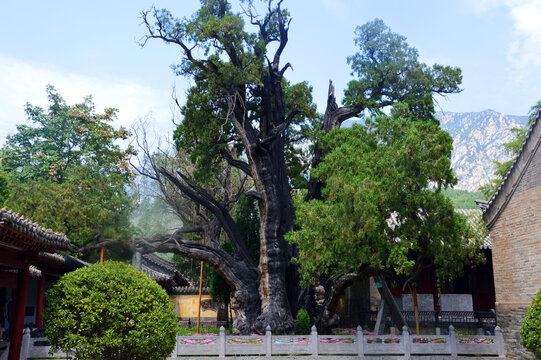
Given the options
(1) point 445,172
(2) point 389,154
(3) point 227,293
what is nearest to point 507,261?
(1) point 445,172

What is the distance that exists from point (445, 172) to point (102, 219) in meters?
14.6

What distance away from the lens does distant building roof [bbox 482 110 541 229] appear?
13.9m

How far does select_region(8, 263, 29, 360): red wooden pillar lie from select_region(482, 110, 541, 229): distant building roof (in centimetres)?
1301

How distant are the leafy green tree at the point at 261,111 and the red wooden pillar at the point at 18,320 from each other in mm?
9617

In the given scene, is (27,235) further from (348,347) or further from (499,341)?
(499,341)

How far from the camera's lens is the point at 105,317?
1024 cm

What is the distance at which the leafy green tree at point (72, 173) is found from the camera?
21.0m

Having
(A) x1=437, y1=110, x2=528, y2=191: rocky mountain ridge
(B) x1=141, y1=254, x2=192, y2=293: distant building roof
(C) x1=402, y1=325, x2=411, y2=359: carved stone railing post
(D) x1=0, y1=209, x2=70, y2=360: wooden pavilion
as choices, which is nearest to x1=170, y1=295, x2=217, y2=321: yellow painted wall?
(B) x1=141, y1=254, x2=192, y2=293: distant building roof

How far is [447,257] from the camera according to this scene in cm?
1525

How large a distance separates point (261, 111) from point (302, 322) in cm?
917

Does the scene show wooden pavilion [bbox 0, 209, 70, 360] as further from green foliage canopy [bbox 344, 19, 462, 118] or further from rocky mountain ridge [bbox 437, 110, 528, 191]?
rocky mountain ridge [bbox 437, 110, 528, 191]

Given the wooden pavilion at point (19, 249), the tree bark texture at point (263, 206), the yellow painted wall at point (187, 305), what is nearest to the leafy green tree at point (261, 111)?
the tree bark texture at point (263, 206)

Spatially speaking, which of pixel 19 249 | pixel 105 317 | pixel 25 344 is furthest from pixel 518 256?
pixel 25 344

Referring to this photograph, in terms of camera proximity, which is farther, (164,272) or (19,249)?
(164,272)
